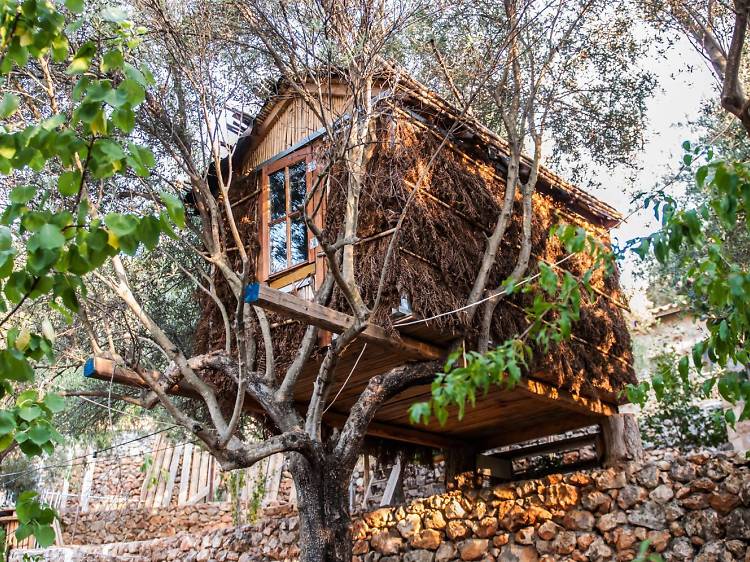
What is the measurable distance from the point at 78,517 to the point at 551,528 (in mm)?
11291

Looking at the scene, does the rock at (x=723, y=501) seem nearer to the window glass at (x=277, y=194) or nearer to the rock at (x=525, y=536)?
the rock at (x=525, y=536)

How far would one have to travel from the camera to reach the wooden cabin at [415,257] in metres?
7.05

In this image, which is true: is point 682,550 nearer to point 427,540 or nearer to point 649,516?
point 649,516

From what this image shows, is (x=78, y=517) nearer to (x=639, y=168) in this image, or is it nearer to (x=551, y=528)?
(x=551, y=528)

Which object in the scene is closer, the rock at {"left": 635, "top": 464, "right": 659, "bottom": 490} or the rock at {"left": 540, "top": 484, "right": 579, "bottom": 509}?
the rock at {"left": 635, "top": 464, "right": 659, "bottom": 490}

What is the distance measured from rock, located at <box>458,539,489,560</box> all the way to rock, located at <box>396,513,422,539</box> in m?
0.54

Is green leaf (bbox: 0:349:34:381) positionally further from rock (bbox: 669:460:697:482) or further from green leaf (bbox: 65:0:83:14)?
rock (bbox: 669:460:697:482)

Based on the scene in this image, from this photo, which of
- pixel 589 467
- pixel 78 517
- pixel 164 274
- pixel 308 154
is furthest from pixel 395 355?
pixel 78 517

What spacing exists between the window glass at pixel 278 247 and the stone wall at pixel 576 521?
3.09 m

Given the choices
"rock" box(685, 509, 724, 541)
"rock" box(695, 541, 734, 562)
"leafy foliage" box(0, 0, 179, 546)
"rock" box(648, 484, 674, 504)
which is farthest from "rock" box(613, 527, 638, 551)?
"leafy foliage" box(0, 0, 179, 546)

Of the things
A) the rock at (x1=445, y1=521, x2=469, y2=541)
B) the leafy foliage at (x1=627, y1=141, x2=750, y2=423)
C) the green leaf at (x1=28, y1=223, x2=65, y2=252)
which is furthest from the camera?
the rock at (x1=445, y1=521, x2=469, y2=541)

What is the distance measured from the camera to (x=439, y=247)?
7332mm

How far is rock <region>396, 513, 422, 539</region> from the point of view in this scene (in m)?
8.80

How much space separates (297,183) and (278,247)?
701 mm
